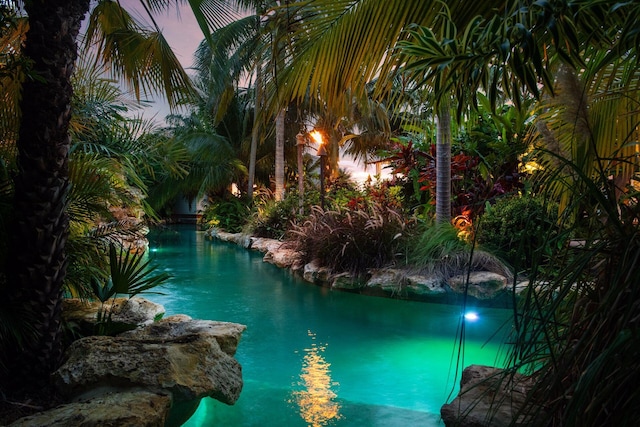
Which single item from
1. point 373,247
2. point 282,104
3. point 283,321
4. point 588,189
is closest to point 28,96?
point 282,104

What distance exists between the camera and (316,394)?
3.58 m

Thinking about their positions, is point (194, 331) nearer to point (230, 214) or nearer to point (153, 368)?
point (153, 368)

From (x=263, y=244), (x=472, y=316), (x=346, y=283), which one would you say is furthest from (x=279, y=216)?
(x=472, y=316)

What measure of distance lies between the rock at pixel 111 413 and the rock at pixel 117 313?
1.19m

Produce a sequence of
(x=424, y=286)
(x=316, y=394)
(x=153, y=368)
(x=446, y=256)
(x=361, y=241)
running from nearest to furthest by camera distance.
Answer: (x=153, y=368) < (x=316, y=394) < (x=424, y=286) < (x=446, y=256) < (x=361, y=241)

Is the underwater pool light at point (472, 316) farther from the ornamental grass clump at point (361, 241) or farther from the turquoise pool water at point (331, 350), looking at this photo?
the ornamental grass clump at point (361, 241)

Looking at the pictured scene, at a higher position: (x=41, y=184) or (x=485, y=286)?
(x=41, y=184)

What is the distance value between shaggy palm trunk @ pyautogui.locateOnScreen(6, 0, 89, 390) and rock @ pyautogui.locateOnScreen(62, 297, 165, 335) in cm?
69

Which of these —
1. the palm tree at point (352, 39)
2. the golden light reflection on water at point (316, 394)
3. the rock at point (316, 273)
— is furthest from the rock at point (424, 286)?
the palm tree at point (352, 39)

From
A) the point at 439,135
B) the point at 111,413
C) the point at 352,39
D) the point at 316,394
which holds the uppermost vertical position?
the point at 439,135

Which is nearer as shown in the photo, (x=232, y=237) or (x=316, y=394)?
(x=316, y=394)

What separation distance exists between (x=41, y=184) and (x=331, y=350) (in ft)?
9.71

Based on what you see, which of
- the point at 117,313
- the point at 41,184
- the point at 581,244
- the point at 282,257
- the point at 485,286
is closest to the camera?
the point at 581,244

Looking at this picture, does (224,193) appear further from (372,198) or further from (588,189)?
(588,189)
